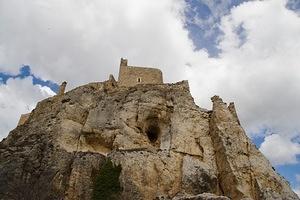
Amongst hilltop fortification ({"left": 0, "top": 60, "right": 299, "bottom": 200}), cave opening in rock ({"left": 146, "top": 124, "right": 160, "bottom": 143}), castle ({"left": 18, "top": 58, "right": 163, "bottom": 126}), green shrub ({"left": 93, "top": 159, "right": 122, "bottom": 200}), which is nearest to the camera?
green shrub ({"left": 93, "top": 159, "right": 122, "bottom": 200})

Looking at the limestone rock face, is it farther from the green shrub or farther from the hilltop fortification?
the green shrub

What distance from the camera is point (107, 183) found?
2506 cm

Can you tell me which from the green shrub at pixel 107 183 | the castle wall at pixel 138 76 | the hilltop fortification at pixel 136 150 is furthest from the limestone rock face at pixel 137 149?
the castle wall at pixel 138 76

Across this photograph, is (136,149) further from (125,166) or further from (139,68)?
(139,68)

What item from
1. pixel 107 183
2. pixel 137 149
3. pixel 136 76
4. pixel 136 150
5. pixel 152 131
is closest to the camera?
pixel 107 183

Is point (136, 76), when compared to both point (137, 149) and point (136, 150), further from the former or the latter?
point (136, 150)

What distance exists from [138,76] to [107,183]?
16045mm

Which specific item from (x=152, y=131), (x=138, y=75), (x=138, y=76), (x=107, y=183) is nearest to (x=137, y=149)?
(x=107, y=183)

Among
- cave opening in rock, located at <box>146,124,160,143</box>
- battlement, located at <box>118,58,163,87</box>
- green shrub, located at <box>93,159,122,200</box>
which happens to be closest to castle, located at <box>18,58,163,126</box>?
battlement, located at <box>118,58,163,87</box>

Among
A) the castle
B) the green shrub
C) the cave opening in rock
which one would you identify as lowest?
the green shrub

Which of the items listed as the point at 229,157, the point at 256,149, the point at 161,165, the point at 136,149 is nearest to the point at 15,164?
the point at 136,149

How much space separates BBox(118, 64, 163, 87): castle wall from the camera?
38.7 m

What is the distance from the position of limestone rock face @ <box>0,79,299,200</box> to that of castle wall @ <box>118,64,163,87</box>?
4968 millimetres

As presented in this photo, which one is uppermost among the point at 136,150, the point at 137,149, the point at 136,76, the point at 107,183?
the point at 136,76
